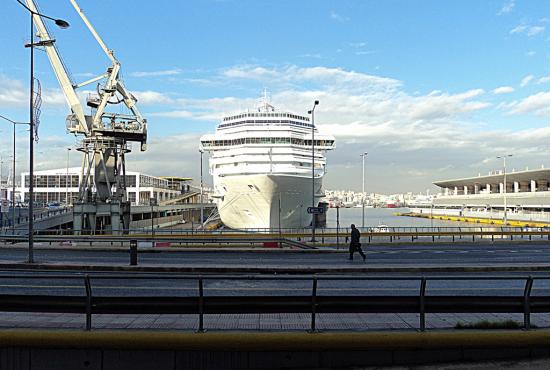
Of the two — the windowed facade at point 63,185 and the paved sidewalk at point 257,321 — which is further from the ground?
the windowed facade at point 63,185

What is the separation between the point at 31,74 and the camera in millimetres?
18938

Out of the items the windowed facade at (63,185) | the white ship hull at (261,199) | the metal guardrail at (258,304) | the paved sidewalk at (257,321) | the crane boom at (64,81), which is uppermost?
the crane boom at (64,81)

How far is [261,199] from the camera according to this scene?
151 ft

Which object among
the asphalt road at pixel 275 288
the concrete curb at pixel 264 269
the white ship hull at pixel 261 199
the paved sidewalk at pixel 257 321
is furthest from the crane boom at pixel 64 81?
the paved sidewalk at pixel 257 321

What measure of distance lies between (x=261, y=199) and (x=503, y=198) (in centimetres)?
7578

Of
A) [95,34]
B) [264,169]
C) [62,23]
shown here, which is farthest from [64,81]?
[62,23]

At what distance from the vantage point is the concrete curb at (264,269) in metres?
15.6

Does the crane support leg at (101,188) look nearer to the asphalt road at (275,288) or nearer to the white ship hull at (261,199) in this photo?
the white ship hull at (261,199)

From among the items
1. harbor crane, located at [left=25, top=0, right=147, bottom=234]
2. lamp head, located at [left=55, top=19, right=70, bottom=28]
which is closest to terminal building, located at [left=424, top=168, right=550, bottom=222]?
harbor crane, located at [left=25, top=0, right=147, bottom=234]

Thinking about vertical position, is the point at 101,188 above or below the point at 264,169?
below

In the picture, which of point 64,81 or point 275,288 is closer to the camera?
point 275,288

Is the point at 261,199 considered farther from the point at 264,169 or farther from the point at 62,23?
the point at 62,23

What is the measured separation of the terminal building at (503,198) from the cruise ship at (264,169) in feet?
121

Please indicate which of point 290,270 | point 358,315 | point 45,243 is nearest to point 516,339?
point 358,315
